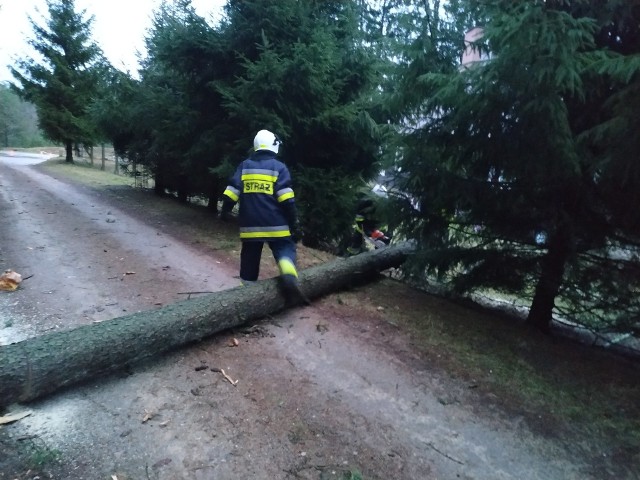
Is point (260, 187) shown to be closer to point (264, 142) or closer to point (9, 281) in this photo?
point (264, 142)

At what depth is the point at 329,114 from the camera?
27.5 feet

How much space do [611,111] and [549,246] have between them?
171cm

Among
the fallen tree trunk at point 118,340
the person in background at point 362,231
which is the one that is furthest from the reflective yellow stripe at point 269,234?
the person in background at point 362,231

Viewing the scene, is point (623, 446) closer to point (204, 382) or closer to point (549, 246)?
point (549, 246)

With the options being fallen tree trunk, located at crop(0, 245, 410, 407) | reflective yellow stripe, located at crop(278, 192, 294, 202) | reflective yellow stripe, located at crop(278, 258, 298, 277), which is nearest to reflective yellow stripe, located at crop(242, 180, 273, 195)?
reflective yellow stripe, located at crop(278, 192, 294, 202)

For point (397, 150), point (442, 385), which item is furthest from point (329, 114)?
point (442, 385)

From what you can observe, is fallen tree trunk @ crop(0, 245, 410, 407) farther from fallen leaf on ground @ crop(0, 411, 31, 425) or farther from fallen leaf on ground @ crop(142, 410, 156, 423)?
fallen leaf on ground @ crop(142, 410, 156, 423)

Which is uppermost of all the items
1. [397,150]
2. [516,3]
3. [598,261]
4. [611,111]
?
[516,3]

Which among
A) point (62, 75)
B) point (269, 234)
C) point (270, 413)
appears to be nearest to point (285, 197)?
point (269, 234)

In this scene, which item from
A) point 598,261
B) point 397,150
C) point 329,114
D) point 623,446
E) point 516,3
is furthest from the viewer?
point 329,114

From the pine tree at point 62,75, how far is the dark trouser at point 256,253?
24284 mm

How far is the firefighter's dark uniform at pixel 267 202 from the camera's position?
4.65m

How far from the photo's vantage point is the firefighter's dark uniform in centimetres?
465

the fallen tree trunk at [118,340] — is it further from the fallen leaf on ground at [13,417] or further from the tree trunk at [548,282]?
the tree trunk at [548,282]
